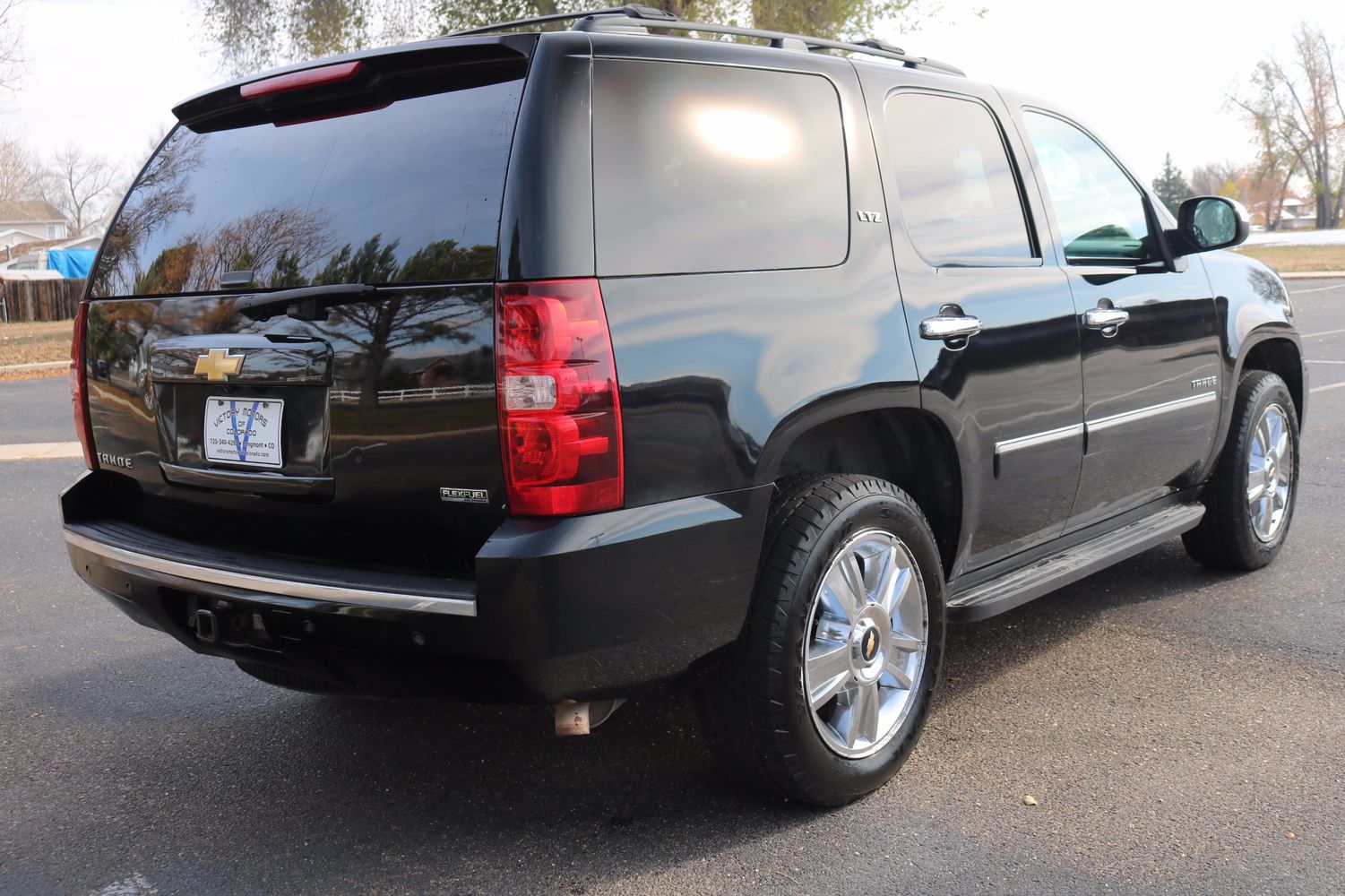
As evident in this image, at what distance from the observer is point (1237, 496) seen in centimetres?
499

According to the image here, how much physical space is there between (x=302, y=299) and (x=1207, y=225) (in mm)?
3343

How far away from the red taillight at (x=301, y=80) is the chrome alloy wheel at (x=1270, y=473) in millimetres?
3874

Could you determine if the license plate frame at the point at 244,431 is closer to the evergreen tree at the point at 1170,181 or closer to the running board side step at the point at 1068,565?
the running board side step at the point at 1068,565

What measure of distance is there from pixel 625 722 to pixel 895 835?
1044mm

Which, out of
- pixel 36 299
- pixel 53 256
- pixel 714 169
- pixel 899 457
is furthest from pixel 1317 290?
pixel 53 256

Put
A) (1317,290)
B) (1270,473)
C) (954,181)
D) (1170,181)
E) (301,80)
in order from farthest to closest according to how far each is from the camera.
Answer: (1170,181), (1317,290), (1270,473), (954,181), (301,80)

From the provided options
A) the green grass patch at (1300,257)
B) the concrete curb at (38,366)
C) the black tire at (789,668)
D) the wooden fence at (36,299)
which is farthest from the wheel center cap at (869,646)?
the wooden fence at (36,299)

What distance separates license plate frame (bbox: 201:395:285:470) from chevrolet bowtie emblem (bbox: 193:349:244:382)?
0.06 m

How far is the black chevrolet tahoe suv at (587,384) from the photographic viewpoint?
259cm

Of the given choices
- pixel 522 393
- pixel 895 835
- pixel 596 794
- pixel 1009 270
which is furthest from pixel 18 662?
pixel 1009 270

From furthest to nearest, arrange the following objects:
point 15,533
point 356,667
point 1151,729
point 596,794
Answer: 1. point 15,533
2. point 1151,729
3. point 596,794
4. point 356,667

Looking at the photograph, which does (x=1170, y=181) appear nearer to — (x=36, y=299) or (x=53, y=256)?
(x=53, y=256)

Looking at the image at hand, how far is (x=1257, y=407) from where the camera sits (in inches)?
197

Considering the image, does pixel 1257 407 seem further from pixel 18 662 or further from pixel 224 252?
pixel 18 662
